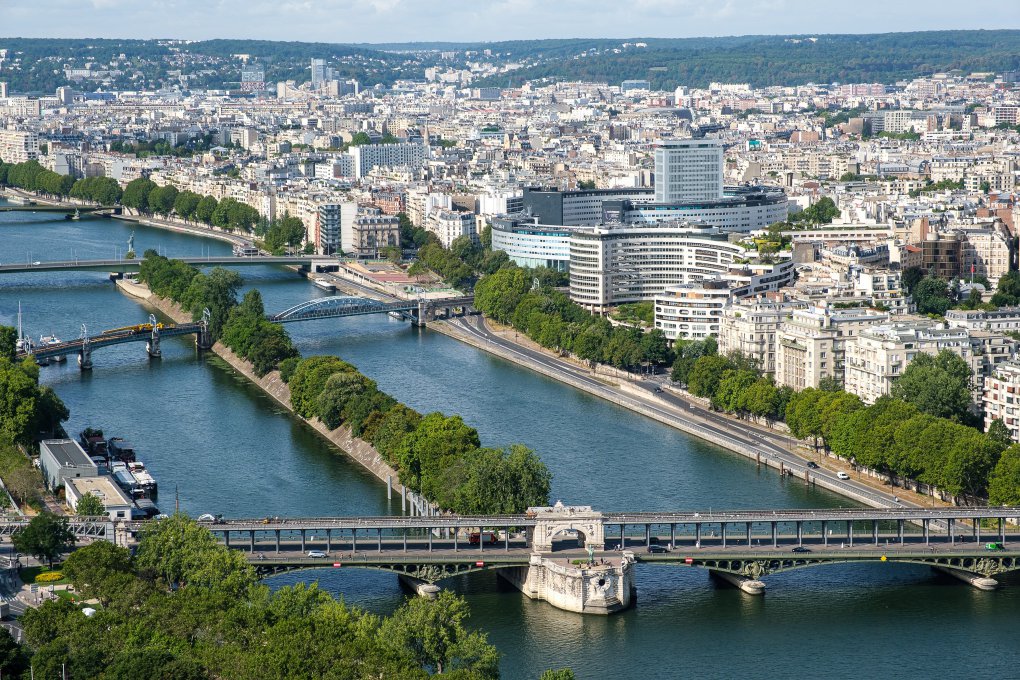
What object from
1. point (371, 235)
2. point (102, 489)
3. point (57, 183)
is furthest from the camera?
point (57, 183)

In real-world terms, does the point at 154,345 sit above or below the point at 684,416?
above

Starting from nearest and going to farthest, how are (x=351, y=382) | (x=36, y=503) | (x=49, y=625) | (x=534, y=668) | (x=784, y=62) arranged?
(x=49, y=625) < (x=534, y=668) < (x=36, y=503) < (x=351, y=382) < (x=784, y=62)

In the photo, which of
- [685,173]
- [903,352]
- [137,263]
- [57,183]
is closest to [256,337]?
[903,352]

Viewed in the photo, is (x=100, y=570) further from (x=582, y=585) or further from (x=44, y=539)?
(x=582, y=585)

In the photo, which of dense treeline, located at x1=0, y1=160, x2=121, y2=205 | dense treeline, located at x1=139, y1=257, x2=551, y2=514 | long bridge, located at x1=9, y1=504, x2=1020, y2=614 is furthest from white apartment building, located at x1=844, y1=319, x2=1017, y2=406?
dense treeline, located at x1=0, y1=160, x2=121, y2=205

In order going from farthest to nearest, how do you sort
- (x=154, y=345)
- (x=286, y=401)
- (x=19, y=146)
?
(x=19, y=146) < (x=154, y=345) < (x=286, y=401)

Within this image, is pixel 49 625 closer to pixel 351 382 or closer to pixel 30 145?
pixel 351 382

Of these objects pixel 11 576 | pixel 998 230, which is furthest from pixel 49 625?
pixel 998 230

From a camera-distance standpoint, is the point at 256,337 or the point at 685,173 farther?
the point at 685,173
